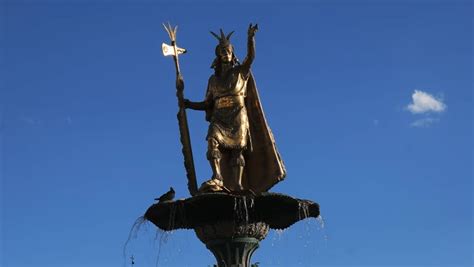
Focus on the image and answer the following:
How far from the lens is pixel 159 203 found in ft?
43.8

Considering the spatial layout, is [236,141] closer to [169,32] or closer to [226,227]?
[226,227]

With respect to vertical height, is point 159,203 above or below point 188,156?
below

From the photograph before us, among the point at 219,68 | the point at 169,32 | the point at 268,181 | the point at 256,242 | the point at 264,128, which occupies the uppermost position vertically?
the point at 169,32

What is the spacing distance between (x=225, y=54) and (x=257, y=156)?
1927 millimetres

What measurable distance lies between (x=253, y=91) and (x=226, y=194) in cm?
249

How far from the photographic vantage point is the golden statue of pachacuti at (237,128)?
559 inches

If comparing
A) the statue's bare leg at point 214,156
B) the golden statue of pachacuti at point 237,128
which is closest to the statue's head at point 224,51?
the golden statue of pachacuti at point 237,128

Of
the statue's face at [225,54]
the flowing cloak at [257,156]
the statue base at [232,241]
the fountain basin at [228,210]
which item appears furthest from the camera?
the statue's face at [225,54]

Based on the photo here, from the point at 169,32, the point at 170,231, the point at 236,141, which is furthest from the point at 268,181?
the point at 169,32

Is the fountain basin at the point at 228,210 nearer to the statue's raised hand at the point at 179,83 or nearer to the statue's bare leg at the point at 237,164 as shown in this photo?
the statue's bare leg at the point at 237,164

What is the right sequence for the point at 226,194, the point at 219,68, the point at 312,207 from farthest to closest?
the point at 219,68 → the point at 312,207 → the point at 226,194

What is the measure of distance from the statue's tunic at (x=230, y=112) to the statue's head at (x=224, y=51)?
0.29 metres

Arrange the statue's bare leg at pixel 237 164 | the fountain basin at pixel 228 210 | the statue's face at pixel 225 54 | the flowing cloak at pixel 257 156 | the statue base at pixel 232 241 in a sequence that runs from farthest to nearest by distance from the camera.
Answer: the statue's face at pixel 225 54 → the flowing cloak at pixel 257 156 → the statue's bare leg at pixel 237 164 → the statue base at pixel 232 241 → the fountain basin at pixel 228 210

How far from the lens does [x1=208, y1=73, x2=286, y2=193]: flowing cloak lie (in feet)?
47.1
